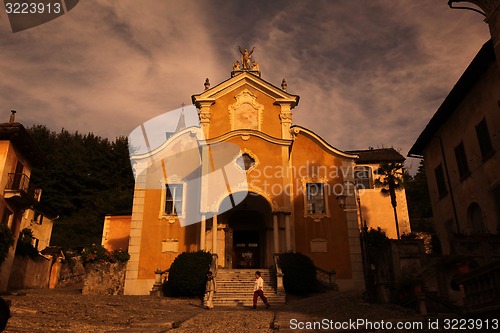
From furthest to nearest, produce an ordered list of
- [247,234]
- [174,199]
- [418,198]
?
[418,198] < [247,234] < [174,199]

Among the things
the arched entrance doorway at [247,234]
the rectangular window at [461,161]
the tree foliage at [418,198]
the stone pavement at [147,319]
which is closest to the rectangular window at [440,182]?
the rectangular window at [461,161]

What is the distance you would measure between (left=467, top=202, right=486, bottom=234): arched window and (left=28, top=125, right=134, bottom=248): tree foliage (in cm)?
3534

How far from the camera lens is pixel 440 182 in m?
24.5

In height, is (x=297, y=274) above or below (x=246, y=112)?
below

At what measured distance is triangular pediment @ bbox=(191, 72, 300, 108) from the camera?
28.0 m

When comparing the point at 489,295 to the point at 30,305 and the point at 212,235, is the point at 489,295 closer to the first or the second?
the point at 30,305

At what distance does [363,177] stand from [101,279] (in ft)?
85.2

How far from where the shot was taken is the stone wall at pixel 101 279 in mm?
21719

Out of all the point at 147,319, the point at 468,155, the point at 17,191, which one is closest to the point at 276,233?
the point at 468,155

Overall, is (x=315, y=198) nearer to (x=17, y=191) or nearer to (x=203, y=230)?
(x=203, y=230)

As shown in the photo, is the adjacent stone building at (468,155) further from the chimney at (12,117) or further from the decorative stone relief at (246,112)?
the chimney at (12,117)

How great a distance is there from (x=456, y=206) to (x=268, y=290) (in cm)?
1151

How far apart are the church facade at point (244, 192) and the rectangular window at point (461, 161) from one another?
676 cm

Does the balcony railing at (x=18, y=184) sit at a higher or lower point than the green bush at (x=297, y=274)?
higher
